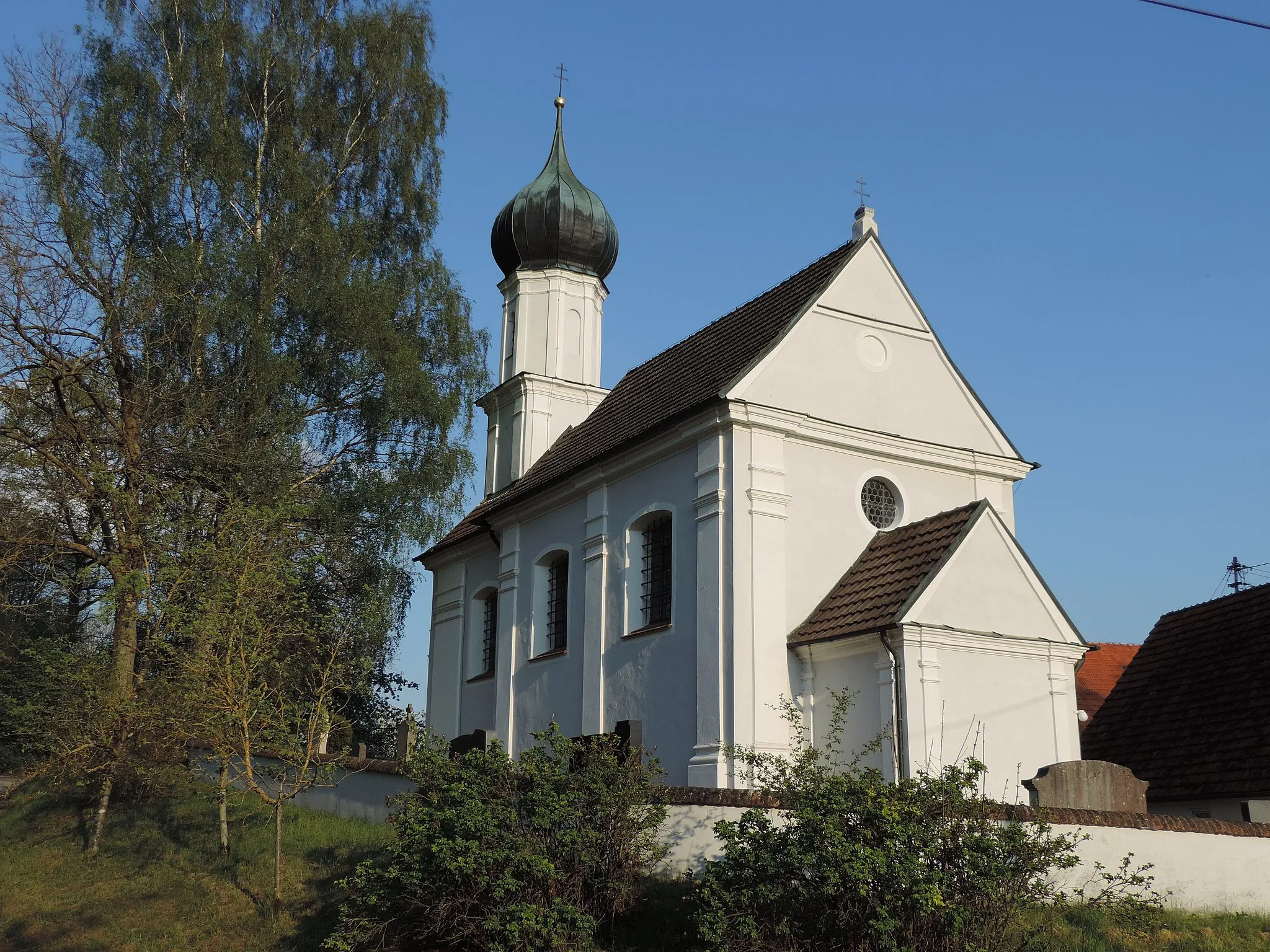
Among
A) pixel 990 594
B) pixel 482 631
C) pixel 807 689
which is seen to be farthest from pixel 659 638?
pixel 482 631

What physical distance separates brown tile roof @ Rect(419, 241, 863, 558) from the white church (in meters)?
0.07

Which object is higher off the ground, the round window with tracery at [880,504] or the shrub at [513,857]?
the round window with tracery at [880,504]

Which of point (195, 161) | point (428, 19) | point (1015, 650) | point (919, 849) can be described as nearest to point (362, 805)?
point (1015, 650)

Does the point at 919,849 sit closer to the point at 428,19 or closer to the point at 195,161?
the point at 195,161

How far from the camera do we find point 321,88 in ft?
87.8

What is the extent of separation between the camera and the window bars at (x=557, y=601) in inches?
792

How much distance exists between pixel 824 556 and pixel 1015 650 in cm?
276

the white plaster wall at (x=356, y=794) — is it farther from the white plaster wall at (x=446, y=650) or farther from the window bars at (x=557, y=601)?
the white plaster wall at (x=446, y=650)

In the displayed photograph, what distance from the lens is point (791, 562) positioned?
53.2 feet

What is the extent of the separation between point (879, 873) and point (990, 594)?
679cm

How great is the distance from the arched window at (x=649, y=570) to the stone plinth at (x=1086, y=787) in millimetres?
6280

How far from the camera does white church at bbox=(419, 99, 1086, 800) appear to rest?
48.7 feet

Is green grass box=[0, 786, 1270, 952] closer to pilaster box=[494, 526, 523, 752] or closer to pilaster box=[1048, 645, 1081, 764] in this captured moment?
pilaster box=[494, 526, 523, 752]

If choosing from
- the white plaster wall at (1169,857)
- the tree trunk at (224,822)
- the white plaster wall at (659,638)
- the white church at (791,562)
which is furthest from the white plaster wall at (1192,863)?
the tree trunk at (224,822)
